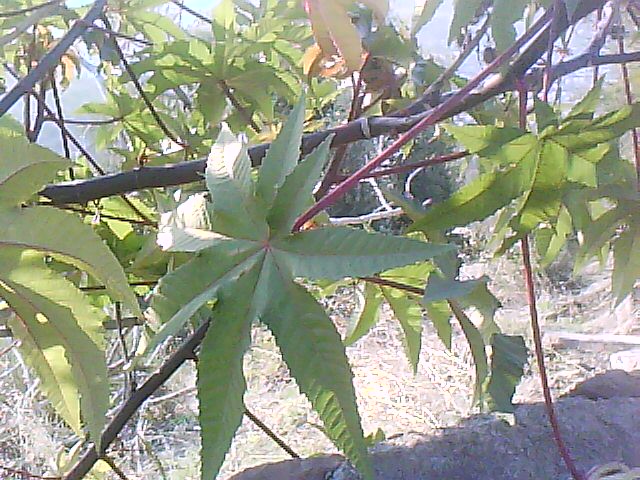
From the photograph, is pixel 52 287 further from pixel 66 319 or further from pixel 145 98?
pixel 145 98

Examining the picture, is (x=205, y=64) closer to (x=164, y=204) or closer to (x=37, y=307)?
(x=164, y=204)

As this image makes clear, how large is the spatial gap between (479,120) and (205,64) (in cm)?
15

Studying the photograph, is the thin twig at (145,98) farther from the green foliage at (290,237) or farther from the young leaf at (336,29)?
the young leaf at (336,29)

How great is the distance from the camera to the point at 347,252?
21cm

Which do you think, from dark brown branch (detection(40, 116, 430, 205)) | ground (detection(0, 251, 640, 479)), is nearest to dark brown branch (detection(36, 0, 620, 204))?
dark brown branch (detection(40, 116, 430, 205))

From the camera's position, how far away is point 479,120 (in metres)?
0.38

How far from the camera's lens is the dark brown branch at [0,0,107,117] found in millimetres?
307

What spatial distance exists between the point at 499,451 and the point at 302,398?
747mm

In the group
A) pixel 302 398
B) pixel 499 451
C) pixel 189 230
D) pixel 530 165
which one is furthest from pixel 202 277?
pixel 302 398

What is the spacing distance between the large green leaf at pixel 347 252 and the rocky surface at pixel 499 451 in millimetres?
201

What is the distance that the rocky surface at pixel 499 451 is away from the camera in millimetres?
382

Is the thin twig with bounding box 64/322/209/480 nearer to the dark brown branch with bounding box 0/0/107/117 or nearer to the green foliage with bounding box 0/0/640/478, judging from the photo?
the green foliage with bounding box 0/0/640/478

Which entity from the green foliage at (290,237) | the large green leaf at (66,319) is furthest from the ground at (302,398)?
the large green leaf at (66,319)

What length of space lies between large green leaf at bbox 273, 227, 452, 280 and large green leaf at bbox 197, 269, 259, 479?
19 millimetres
